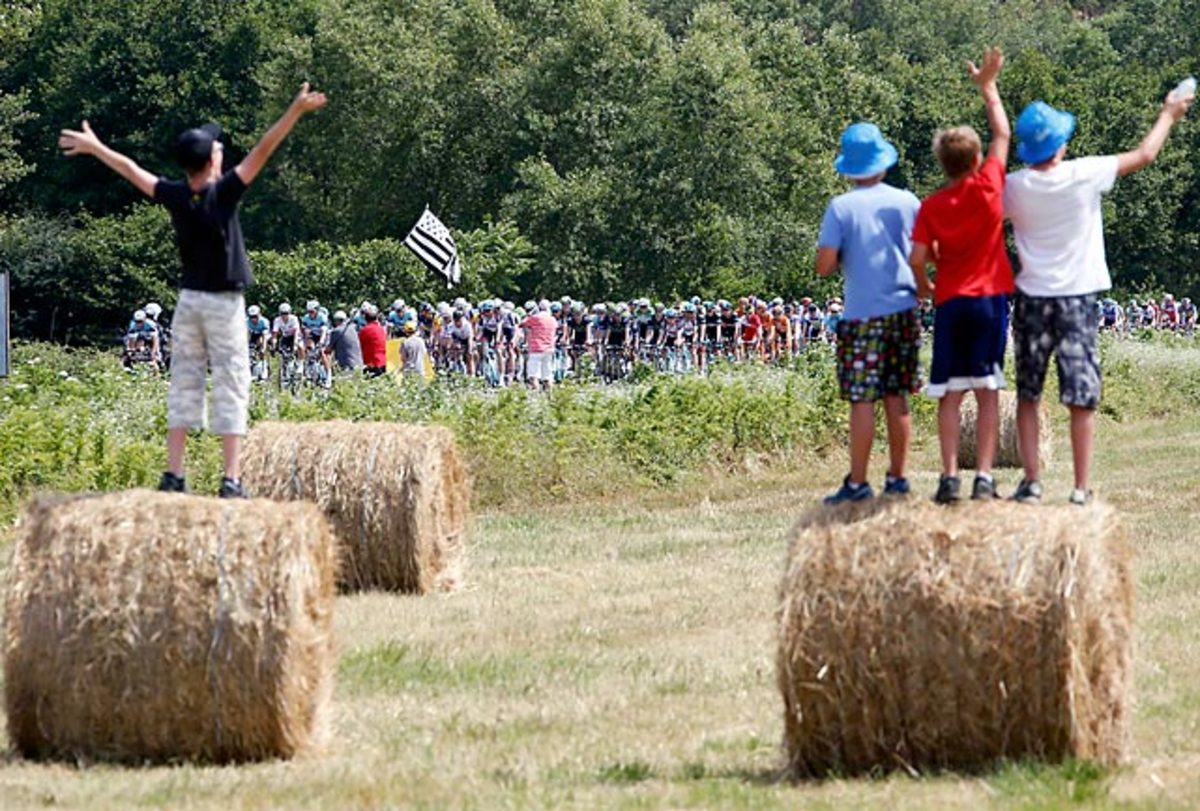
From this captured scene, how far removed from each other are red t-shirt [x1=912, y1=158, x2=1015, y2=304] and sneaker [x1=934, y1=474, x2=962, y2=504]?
0.87 meters

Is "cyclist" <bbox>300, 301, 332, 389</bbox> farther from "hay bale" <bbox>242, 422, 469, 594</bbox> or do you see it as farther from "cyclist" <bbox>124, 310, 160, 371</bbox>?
"hay bale" <bbox>242, 422, 469, 594</bbox>

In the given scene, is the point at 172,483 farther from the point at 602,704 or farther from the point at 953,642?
the point at 953,642

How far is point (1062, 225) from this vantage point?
10602 mm

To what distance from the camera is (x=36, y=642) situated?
10.0m

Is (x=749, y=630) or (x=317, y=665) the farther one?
(x=749, y=630)

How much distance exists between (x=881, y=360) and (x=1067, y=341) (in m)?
0.85

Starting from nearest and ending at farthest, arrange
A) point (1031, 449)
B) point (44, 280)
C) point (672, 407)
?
point (1031, 449), point (672, 407), point (44, 280)

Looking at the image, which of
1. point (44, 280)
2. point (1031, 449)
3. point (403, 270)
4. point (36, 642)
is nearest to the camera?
point (36, 642)

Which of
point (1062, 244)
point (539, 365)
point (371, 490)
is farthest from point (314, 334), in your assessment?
point (1062, 244)

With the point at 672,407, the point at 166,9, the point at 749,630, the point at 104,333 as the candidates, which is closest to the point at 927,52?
the point at 166,9

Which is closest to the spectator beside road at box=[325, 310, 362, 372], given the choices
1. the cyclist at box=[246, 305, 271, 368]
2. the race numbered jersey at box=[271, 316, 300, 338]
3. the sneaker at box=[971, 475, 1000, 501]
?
the race numbered jersey at box=[271, 316, 300, 338]

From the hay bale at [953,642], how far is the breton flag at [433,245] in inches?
1367

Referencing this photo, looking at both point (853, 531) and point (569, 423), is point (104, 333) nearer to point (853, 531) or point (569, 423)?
point (569, 423)

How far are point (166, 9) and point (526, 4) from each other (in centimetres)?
1612
